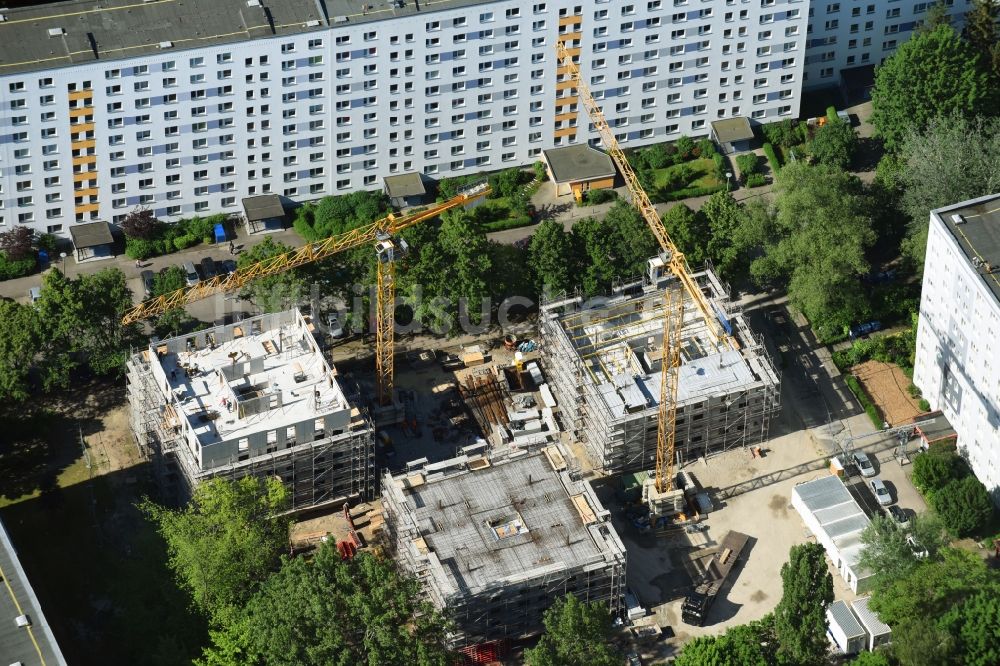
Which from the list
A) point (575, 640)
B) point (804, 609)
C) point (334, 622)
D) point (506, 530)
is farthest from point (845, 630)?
point (334, 622)

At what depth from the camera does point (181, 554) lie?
19212 cm

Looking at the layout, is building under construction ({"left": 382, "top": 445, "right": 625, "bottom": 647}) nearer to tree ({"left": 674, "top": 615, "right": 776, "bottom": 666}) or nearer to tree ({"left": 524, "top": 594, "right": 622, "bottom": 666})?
tree ({"left": 524, "top": 594, "right": 622, "bottom": 666})

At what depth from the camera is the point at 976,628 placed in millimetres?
184500

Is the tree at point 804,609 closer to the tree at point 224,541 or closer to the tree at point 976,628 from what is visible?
the tree at point 976,628

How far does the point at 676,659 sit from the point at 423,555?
24779 mm

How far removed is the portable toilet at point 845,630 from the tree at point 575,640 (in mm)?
21114

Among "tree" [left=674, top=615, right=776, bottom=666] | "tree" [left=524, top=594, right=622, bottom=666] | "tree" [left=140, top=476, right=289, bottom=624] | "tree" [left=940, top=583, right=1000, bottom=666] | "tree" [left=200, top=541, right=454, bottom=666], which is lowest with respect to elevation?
"tree" [left=940, top=583, right=1000, bottom=666]

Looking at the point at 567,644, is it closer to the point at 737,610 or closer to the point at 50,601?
the point at 737,610

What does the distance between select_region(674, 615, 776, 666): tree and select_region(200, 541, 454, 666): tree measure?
2141cm

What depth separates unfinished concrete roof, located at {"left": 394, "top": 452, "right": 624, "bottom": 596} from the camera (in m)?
192

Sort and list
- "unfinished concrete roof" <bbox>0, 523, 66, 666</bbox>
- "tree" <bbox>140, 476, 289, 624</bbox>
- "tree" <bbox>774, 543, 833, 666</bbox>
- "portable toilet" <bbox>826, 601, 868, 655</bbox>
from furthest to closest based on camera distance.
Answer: "portable toilet" <bbox>826, 601, 868, 655</bbox>
"tree" <bbox>140, 476, 289, 624</bbox>
"tree" <bbox>774, 543, 833, 666</bbox>
"unfinished concrete roof" <bbox>0, 523, 66, 666</bbox>

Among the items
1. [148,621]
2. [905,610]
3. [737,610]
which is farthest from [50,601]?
[905,610]

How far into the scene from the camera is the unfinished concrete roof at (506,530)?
7554 inches

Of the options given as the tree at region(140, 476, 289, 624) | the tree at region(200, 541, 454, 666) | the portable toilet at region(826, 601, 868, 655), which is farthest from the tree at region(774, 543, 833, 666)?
the tree at region(140, 476, 289, 624)
